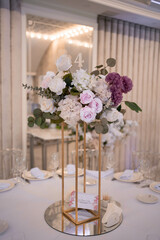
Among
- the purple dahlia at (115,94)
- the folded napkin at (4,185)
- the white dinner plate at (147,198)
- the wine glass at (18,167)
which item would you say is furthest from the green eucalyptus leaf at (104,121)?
the folded napkin at (4,185)

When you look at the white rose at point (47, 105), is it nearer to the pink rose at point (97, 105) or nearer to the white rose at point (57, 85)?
the white rose at point (57, 85)

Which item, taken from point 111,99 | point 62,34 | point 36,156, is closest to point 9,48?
point 62,34

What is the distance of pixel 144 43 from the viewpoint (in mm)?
4176

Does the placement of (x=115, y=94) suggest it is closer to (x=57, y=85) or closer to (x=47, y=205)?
(x=57, y=85)

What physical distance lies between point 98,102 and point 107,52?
268 cm

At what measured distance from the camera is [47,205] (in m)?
1.55

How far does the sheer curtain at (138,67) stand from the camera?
12.2 feet

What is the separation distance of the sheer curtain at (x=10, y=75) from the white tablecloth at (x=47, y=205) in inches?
46.7

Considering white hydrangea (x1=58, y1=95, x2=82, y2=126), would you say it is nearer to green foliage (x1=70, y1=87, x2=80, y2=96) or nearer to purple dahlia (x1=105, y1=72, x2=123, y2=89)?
green foliage (x1=70, y1=87, x2=80, y2=96)

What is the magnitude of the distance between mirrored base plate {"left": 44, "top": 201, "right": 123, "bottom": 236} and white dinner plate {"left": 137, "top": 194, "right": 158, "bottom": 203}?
287 mm

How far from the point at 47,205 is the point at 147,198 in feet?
2.24

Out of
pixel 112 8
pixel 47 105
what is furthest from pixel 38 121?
pixel 112 8

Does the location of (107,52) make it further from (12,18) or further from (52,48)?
(52,48)

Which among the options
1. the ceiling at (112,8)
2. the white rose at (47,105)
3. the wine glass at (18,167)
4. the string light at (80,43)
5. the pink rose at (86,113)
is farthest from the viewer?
the string light at (80,43)
